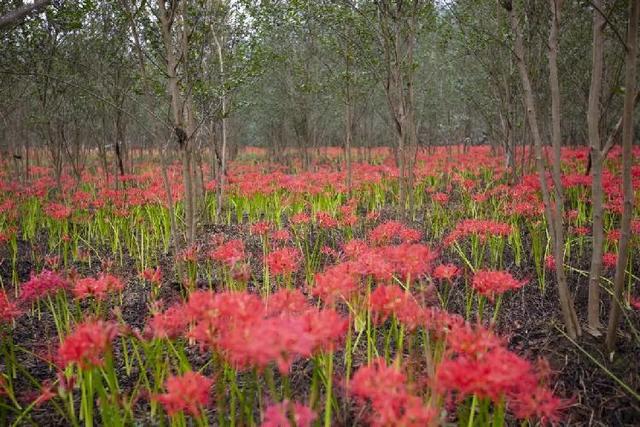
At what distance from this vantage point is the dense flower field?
1509mm

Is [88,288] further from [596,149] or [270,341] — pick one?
[596,149]

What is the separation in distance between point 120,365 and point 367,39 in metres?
6.37

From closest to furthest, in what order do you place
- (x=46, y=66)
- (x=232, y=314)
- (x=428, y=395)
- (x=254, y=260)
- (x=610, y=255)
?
(x=232, y=314) < (x=428, y=395) < (x=610, y=255) < (x=254, y=260) < (x=46, y=66)

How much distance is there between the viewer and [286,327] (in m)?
1.41

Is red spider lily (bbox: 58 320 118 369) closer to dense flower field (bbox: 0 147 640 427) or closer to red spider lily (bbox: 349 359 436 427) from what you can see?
dense flower field (bbox: 0 147 640 427)

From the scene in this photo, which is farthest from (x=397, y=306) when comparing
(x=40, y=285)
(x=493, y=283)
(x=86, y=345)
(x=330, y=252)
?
(x=330, y=252)

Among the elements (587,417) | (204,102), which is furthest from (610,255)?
(204,102)

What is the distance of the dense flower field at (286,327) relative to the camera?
1509 millimetres

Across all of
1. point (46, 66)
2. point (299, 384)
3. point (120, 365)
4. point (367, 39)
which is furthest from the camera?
point (46, 66)

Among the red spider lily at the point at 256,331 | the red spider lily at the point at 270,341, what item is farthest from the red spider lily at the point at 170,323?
the red spider lily at the point at 270,341

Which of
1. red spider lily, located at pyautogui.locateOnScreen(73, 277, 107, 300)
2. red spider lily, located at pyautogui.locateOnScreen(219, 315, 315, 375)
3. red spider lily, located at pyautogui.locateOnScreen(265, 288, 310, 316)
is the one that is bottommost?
red spider lily, located at pyautogui.locateOnScreen(73, 277, 107, 300)

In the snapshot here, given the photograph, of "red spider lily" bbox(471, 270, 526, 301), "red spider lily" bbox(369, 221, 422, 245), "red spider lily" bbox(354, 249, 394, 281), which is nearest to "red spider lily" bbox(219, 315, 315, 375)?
"red spider lily" bbox(354, 249, 394, 281)

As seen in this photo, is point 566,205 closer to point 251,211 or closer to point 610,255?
point 610,255

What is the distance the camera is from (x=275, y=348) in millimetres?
1318
